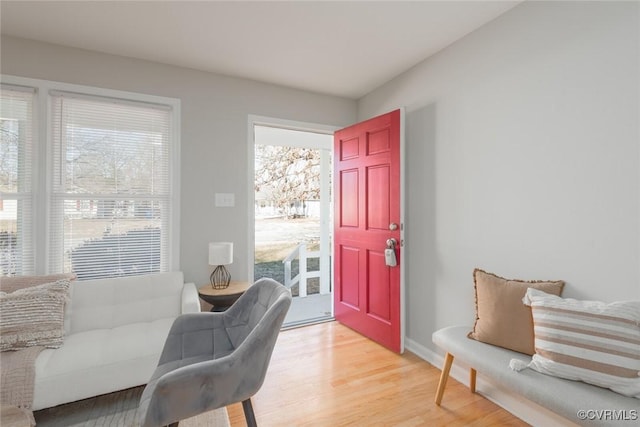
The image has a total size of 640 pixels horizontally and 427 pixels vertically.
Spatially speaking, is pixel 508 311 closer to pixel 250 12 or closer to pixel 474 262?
pixel 474 262

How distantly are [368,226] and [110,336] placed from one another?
2.14 meters

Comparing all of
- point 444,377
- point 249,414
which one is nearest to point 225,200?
point 249,414

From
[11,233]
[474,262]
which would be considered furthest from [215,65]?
[474,262]

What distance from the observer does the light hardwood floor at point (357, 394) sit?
Answer: 1.77 m

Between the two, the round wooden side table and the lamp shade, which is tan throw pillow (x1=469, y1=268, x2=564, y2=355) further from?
the lamp shade

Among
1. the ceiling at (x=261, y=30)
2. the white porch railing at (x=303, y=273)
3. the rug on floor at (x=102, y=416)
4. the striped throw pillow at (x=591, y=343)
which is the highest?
the ceiling at (x=261, y=30)

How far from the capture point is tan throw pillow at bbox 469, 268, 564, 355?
161 centimetres

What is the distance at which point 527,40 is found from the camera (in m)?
1.81

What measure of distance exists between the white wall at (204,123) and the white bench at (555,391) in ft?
6.73

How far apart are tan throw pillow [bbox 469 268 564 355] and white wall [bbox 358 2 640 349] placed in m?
0.13

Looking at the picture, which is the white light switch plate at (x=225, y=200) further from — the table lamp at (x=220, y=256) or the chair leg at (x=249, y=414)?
the chair leg at (x=249, y=414)

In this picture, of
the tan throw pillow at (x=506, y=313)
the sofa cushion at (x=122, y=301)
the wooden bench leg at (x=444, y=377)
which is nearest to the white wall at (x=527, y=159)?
the tan throw pillow at (x=506, y=313)

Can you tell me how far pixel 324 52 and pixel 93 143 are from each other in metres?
1.99

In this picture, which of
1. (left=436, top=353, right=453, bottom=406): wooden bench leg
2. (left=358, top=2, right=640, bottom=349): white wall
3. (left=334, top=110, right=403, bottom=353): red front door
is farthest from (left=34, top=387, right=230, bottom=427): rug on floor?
(left=358, top=2, right=640, bottom=349): white wall
